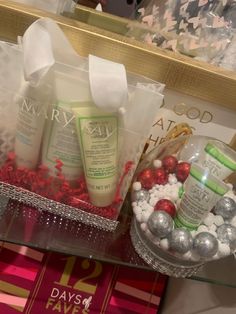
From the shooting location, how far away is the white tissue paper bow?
364 millimetres

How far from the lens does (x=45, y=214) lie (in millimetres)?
479

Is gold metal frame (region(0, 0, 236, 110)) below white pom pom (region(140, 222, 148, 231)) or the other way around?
the other way around

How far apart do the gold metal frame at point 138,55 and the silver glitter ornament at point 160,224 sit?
0.48 feet

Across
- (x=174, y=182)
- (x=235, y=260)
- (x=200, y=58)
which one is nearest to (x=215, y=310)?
(x=235, y=260)

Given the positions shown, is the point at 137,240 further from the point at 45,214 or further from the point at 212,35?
the point at 212,35

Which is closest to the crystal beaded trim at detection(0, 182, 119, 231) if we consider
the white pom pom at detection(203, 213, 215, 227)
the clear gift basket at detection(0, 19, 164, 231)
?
the clear gift basket at detection(0, 19, 164, 231)

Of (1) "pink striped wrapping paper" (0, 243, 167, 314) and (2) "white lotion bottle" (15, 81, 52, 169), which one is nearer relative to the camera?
(2) "white lotion bottle" (15, 81, 52, 169)

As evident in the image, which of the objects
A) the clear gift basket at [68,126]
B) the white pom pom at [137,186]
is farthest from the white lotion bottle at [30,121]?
the white pom pom at [137,186]

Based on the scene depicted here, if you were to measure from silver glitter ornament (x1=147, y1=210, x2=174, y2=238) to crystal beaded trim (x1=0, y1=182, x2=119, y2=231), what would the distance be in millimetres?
82

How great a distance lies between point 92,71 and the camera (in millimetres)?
370

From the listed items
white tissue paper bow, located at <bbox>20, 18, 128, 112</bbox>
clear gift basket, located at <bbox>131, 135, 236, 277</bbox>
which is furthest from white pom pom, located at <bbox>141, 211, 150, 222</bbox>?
white tissue paper bow, located at <bbox>20, 18, 128, 112</bbox>

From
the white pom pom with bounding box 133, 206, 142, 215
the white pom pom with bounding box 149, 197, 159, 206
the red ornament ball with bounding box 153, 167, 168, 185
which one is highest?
the red ornament ball with bounding box 153, 167, 168, 185

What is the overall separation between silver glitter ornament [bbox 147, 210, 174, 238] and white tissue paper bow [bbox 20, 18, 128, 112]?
107 mm

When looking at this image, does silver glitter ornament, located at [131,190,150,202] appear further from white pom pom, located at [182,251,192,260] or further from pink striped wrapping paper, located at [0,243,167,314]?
pink striped wrapping paper, located at [0,243,167,314]
